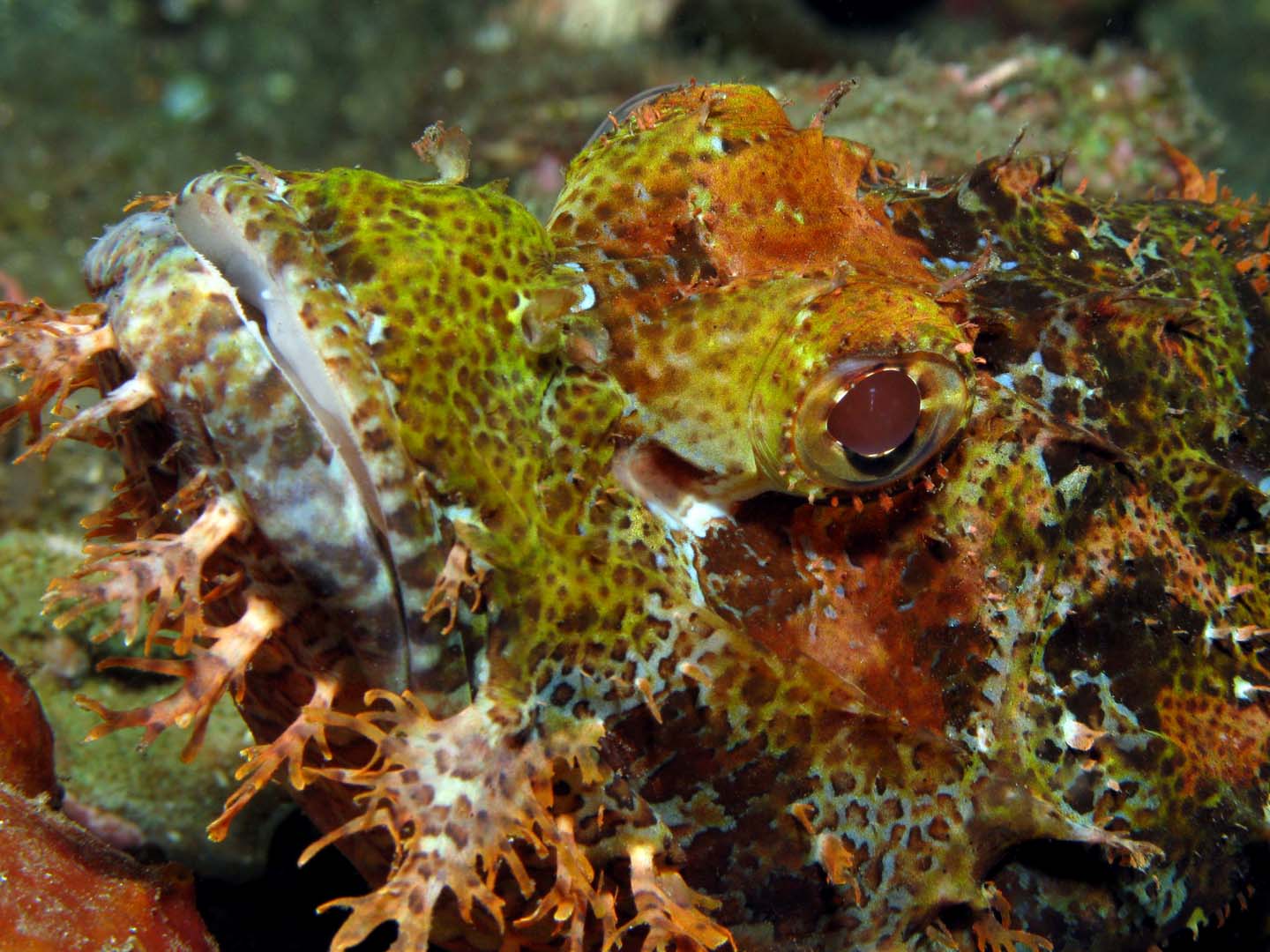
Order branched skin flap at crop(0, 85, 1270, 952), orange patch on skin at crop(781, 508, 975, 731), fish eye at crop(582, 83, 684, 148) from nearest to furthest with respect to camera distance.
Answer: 1. branched skin flap at crop(0, 85, 1270, 952)
2. orange patch on skin at crop(781, 508, 975, 731)
3. fish eye at crop(582, 83, 684, 148)

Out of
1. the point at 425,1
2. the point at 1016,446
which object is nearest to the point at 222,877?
the point at 1016,446

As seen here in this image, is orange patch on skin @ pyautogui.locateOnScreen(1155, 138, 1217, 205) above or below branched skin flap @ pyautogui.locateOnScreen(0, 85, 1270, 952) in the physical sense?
below

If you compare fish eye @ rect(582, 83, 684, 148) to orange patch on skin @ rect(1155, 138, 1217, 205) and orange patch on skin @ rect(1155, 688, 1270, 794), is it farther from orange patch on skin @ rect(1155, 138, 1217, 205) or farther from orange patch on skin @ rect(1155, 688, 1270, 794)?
orange patch on skin @ rect(1155, 138, 1217, 205)

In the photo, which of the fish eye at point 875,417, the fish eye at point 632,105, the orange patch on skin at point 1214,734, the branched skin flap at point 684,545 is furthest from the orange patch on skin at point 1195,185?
the fish eye at point 875,417

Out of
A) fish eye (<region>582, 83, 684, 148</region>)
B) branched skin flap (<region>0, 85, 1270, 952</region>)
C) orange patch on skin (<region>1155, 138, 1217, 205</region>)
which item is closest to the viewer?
branched skin flap (<region>0, 85, 1270, 952</region>)

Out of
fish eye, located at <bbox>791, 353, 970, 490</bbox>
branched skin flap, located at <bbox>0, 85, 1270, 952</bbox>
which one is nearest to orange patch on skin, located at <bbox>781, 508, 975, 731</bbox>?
branched skin flap, located at <bbox>0, 85, 1270, 952</bbox>

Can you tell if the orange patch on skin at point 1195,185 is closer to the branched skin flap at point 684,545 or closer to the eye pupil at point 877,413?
the branched skin flap at point 684,545

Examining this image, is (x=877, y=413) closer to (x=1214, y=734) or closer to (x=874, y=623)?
(x=874, y=623)

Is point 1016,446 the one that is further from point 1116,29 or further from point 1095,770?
point 1116,29
